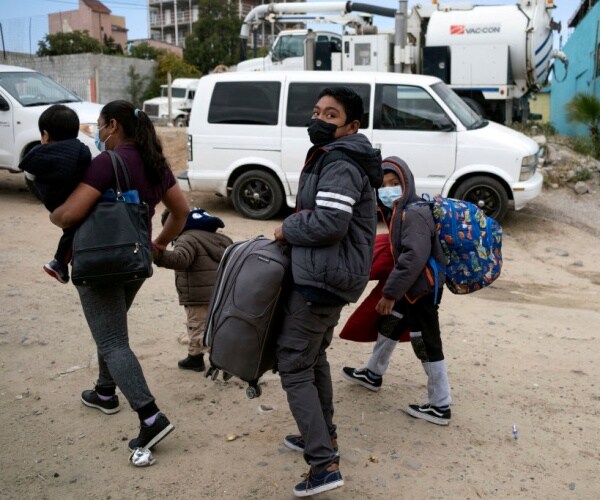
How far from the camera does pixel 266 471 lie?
3.31 m

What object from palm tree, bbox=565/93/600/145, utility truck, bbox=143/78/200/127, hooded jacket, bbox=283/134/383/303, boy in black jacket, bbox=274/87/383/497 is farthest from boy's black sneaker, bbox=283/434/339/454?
utility truck, bbox=143/78/200/127

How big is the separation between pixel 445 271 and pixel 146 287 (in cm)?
346

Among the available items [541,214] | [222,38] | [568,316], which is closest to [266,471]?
[568,316]

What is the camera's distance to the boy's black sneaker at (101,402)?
151 inches

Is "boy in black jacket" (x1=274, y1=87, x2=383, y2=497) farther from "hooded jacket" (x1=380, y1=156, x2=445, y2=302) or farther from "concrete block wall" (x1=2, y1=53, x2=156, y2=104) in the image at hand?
"concrete block wall" (x1=2, y1=53, x2=156, y2=104)

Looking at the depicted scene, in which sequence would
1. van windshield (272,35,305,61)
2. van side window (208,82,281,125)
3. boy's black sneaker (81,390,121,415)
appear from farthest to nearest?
van windshield (272,35,305,61), van side window (208,82,281,125), boy's black sneaker (81,390,121,415)

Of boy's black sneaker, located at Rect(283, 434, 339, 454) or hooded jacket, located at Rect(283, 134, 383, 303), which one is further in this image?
boy's black sneaker, located at Rect(283, 434, 339, 454)

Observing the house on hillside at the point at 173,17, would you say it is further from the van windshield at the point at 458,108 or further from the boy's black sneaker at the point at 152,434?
the boy's black sneaker at the point at 152,434

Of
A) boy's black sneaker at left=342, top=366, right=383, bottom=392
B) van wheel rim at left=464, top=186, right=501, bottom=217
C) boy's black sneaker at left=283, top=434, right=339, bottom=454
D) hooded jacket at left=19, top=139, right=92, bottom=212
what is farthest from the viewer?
van wheel rim at left=464, top=186, right=501, bottom=217

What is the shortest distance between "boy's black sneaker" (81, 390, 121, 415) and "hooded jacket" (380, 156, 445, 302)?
5.21 ft

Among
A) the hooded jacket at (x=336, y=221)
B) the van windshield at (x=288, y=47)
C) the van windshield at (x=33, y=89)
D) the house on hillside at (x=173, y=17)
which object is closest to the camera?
the hooded jacket at (x=336, y=221)

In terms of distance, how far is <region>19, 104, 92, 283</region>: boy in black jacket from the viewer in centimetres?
304

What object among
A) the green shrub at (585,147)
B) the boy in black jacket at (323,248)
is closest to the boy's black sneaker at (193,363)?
the boy in black jacket at (323,248)

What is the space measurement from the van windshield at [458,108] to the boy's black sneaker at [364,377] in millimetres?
5807
